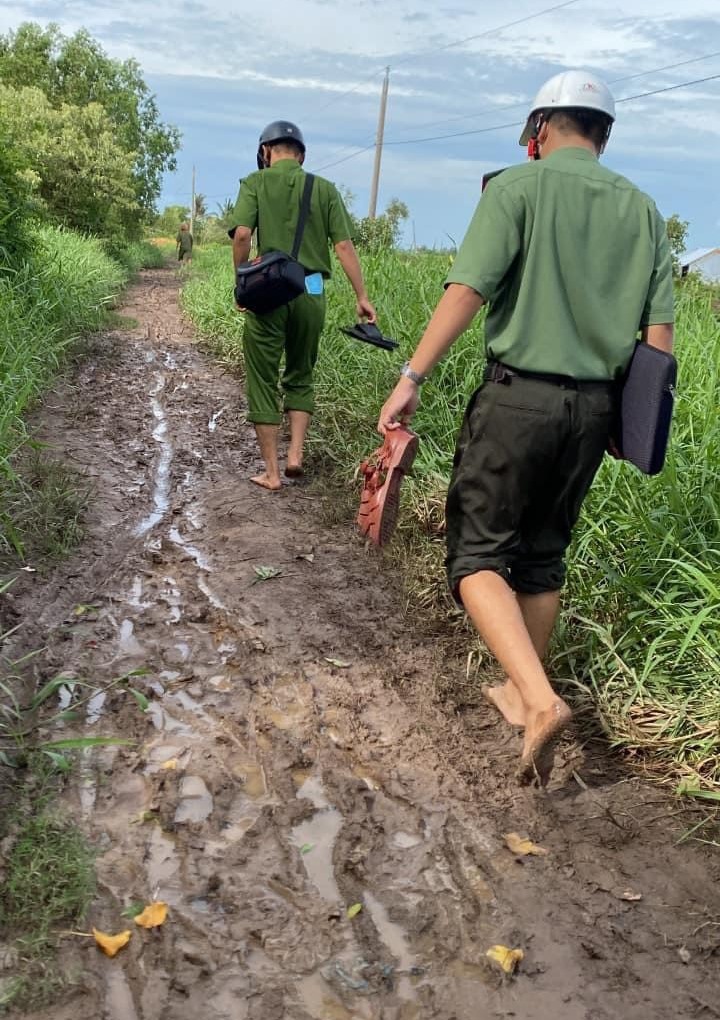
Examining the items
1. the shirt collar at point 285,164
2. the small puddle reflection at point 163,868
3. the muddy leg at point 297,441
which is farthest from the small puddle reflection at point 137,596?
the shirt collar at point 285,164

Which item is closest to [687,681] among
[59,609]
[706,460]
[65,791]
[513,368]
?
[706,460]

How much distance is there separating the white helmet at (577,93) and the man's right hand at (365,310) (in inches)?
103

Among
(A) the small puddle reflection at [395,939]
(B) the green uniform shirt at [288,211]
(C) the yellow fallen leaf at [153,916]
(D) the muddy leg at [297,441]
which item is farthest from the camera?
(D) the muddy leg at [297,441]

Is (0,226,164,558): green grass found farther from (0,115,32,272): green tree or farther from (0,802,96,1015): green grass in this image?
(0,802,96,1015): green grass

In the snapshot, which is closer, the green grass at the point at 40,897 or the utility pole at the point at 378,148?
the green grass at the point at 40,897

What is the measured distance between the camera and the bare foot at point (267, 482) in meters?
5.24

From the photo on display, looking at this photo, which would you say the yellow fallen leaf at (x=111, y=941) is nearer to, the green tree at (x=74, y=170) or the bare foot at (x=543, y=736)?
the bare foot at (x=543, y=736)

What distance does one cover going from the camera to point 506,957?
194cm

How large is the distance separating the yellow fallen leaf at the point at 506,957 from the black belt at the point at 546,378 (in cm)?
146

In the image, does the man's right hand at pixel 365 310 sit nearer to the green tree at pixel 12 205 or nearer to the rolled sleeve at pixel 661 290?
the rolled sleeve at pixel 661 290

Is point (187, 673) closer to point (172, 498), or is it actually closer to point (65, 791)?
point (65, 791)

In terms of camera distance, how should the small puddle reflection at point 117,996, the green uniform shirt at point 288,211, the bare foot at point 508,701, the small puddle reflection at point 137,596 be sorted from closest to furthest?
1. the small puddle reflection at point 117,996
2. the bare foot at point 508,701
3. the small puddle reflection at point 137,596
4. the green uniform shirt at point 288,211

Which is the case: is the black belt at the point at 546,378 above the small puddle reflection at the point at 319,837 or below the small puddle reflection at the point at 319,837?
above

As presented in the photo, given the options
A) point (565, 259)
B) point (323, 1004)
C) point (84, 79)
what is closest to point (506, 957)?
point (323, 1004)
